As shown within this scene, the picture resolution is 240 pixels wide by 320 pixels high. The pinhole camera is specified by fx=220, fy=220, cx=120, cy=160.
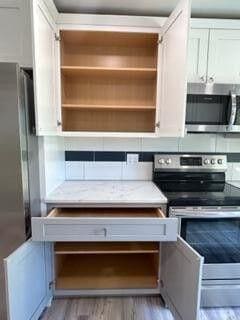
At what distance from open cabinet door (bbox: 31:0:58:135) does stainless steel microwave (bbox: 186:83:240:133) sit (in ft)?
3.43

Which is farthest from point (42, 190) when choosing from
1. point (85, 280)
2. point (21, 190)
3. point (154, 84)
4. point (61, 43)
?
point (154, 84)

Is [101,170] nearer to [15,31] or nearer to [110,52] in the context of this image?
[110,52]

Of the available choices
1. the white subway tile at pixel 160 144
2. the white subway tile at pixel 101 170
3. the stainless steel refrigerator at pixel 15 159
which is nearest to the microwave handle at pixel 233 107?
the white subway tile at pixel 160 144

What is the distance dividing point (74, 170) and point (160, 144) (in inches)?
34.3

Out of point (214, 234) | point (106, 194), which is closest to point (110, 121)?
point (106, 194)

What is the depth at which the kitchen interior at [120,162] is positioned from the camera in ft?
4.36

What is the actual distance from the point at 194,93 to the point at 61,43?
3.79ft

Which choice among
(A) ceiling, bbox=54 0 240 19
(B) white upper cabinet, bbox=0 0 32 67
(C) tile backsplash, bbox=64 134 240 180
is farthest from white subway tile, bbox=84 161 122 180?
(A) ceiling, bbox=54 0 240 19

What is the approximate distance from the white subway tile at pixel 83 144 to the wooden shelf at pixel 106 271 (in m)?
0.96

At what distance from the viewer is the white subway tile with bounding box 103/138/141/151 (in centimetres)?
211

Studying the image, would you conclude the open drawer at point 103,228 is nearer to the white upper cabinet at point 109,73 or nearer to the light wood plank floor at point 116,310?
the white upper cabinet at point 109,73

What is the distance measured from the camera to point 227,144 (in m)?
2.13

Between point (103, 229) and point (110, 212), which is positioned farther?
point (110, 212)

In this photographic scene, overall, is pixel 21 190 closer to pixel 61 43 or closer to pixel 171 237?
pixel 171 237
